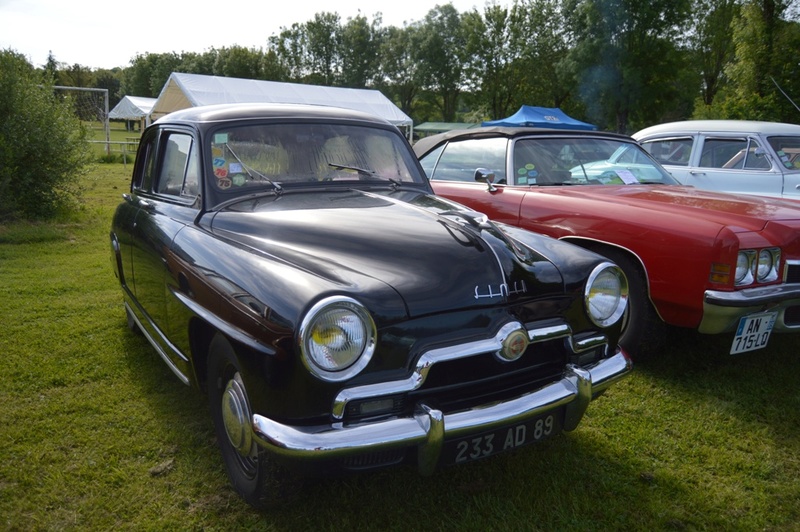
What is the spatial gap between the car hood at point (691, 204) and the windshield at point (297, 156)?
55.8 inches

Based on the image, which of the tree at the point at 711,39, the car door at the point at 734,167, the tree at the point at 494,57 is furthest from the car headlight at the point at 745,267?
the tree at the point at 494,57

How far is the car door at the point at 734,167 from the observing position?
22.6 ft

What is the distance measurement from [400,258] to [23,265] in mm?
5821

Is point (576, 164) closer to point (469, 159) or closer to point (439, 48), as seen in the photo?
point (469, 159)

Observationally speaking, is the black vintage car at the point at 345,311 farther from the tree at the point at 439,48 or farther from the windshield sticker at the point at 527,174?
the tree at the point at 439,48

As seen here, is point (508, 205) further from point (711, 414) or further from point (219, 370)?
point (219, 370)

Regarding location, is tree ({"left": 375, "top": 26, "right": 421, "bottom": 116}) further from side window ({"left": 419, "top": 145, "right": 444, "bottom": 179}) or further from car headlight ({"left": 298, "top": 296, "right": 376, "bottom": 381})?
car headlight ({"left": 298, "top": 296, "right": 376, "bottom": 381})

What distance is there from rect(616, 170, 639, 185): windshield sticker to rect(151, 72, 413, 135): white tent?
1530 centimetres

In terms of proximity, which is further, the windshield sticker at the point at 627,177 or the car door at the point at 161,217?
the windshield sticker at the point at 627,177

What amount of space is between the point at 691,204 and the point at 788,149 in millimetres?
4393

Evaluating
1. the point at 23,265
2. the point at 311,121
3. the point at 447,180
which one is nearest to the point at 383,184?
the point at 311,121

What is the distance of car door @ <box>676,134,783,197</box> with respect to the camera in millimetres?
6875

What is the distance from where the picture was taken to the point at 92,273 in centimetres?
620

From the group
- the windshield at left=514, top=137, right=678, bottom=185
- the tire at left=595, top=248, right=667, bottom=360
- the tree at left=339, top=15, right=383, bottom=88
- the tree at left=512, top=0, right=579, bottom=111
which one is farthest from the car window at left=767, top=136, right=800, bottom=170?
the tree at left=339, top=15, right=383, bottom=88
